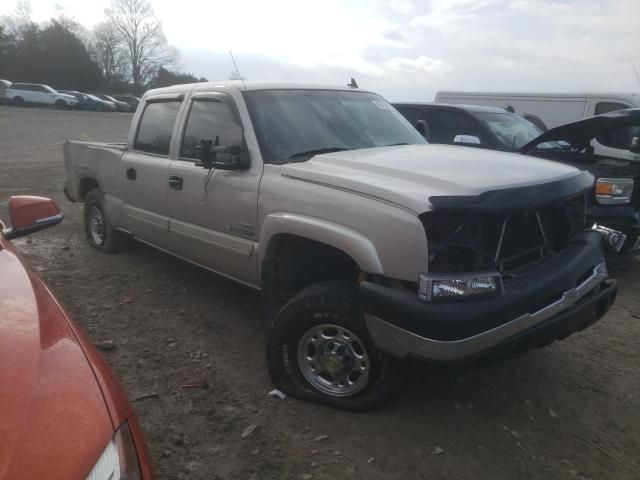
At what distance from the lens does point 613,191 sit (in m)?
5.05

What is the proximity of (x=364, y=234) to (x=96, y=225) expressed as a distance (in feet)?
14.3

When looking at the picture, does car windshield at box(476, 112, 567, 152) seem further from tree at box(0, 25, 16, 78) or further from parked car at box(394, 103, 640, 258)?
tree at box(0, 25, 16, 78)

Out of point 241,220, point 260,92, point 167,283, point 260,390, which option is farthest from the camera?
point 167,283

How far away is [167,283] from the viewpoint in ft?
16.5

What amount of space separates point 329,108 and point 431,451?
97.3 inches

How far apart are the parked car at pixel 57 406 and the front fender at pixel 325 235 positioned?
128cm

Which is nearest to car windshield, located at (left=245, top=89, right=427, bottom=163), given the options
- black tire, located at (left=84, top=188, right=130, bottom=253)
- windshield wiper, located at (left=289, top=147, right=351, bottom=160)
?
windshield wiper, located at (left=289, top=147, right=351, bottom=160)

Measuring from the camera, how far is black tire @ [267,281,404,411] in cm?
276

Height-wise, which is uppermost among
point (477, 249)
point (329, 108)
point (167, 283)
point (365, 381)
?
point (329, 108)

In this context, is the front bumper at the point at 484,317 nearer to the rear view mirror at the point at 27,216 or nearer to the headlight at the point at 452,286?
the headlight at the point at 452,286

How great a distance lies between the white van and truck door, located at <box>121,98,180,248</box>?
621cm

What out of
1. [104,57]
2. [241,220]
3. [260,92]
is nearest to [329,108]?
[260,92]

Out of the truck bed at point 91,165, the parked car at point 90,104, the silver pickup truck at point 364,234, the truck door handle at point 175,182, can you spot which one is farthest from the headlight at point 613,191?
the parked car at point 90,104

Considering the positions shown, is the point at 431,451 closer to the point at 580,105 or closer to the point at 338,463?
the point at 338,463
